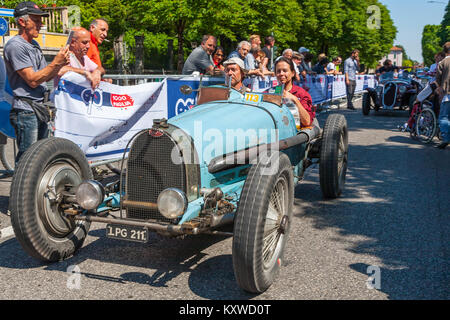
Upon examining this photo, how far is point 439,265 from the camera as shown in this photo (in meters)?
4.08

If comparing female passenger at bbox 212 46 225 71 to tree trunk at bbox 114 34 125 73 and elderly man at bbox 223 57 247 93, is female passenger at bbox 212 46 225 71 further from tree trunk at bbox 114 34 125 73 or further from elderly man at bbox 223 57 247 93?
tree trunk at bbox 114 34 125 73

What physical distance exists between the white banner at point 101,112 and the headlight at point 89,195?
2.35 metres

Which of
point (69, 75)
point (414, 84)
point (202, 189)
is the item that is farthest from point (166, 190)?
point (414, 84)

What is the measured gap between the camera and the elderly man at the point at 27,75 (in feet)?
16.6

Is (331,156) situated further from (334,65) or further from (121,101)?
(334,65)

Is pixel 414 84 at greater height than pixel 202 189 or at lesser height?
greater

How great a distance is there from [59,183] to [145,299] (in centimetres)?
126

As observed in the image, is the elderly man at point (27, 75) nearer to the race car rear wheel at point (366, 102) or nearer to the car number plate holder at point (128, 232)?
the car number plate holder at point (128, 232)

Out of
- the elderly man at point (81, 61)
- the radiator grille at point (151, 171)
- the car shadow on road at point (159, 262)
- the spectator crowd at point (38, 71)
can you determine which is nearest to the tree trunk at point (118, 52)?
the elderly man at point (81, 61)

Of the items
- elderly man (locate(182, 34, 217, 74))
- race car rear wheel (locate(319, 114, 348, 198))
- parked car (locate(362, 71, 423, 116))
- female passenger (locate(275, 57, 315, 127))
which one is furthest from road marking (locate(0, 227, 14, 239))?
parked car (locate(362, 71, 423, 116))

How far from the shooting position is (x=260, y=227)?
3297 mm

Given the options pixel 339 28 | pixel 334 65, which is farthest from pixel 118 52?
pixel 334 65
